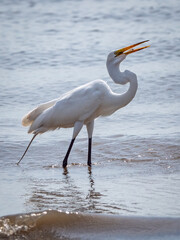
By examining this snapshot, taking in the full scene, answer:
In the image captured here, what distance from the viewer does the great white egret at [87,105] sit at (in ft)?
22.8

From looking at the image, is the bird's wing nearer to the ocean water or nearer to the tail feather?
the tail feather

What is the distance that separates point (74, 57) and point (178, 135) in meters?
6.16

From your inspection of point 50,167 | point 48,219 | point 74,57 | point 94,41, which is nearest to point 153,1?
point 94,41

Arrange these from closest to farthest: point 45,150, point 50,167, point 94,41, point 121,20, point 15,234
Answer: point 15,234, point 50,167, point 45,150, point 94,41, point 121,20

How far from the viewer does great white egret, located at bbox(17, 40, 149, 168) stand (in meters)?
6.95

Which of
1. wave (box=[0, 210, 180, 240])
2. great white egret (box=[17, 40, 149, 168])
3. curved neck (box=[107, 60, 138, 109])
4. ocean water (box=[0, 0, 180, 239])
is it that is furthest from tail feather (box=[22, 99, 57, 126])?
wave (box=[0, 210, 180, 240])

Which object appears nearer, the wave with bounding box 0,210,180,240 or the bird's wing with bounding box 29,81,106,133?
the wave with bounding box 0,210,180,240

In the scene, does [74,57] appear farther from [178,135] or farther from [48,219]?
[48,219]

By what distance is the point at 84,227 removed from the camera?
4.68 m

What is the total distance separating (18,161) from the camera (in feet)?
24.2

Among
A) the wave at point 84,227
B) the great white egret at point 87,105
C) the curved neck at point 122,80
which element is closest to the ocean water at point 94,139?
the wave at point 84,227

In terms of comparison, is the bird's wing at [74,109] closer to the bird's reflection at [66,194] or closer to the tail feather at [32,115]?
the tail feather at [32,115]

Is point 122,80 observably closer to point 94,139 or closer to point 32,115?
point 32,115

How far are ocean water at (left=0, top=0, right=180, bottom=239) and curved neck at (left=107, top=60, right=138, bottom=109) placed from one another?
797 mm
